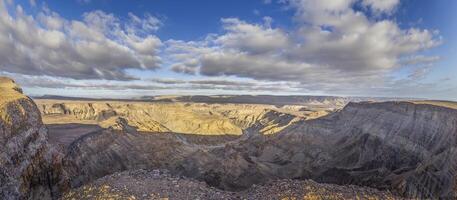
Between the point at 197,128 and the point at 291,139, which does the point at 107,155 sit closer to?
the point at 291,139

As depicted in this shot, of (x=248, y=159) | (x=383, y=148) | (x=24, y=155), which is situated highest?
(x=24, y=155)

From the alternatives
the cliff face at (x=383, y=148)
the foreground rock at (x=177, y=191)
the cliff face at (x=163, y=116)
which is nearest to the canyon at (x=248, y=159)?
the foreground rock at (x=177, y=191)

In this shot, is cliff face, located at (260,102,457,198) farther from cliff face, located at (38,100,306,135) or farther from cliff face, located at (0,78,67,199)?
cliff face, located at (38,100,306,135)

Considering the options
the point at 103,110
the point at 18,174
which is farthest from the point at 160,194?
the point at 103,110

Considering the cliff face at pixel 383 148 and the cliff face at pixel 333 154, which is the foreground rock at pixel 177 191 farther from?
the cliff face at pixel 333 154

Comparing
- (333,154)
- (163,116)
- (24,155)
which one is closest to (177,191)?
(24,155)

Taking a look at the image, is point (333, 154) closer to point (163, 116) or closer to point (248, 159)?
point (248, 159)
